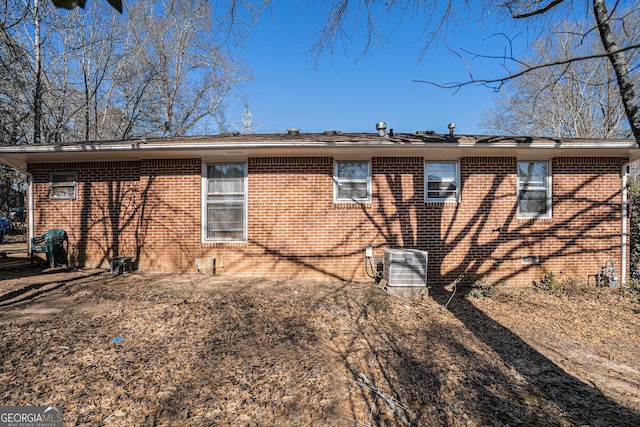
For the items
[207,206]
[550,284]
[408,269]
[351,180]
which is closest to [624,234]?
[550,284]

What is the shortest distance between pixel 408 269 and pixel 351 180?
7.68 ft

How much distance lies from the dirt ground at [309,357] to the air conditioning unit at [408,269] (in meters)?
0.35

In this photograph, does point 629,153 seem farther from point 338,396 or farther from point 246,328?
point 246,328

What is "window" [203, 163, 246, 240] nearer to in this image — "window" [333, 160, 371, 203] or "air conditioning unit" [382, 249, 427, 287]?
"window" [333, 160, 371, 203]

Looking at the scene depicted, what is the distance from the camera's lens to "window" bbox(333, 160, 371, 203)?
686cm

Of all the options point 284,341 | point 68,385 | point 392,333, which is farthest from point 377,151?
point 68,385

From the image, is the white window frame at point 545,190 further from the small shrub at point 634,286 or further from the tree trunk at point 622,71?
the tree trunk at point 622,71

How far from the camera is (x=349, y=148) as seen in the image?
6.37 m

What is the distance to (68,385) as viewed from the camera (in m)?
2.74

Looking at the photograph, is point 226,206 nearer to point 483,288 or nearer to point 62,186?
point 62,186

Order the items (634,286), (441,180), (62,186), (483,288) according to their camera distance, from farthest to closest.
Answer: (62,186)
(441,180)
(634,286)
(483,288)

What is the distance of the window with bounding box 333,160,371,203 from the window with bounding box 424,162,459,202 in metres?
1.40

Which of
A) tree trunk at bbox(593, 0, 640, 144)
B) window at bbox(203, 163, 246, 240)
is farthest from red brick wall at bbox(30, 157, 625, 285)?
tree trunk at bbox(593, 0, 640, 144)

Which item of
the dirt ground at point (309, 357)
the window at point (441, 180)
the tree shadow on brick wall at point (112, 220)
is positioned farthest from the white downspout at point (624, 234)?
the tree shadow on brick wall at point (112, 220)
